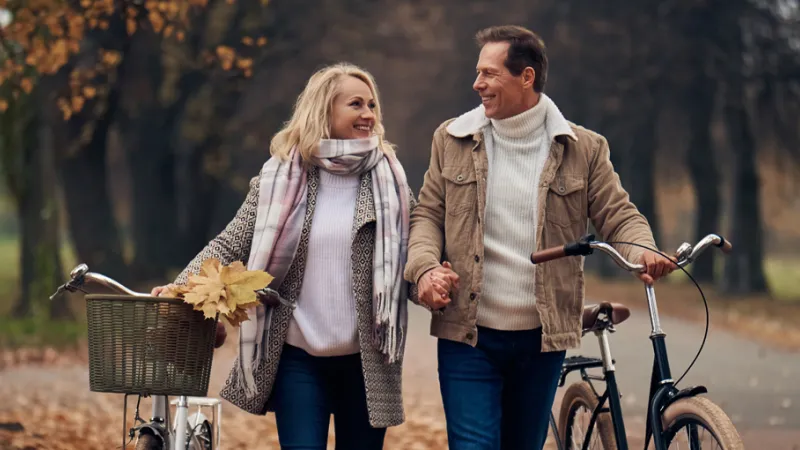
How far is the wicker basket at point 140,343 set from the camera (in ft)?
15.9

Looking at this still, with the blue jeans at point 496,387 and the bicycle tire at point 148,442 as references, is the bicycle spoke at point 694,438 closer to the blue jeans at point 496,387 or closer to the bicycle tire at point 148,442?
the blue jeans at point 496,387

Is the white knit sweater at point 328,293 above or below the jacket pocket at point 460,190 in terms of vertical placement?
below

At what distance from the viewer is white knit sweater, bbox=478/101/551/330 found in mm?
5230

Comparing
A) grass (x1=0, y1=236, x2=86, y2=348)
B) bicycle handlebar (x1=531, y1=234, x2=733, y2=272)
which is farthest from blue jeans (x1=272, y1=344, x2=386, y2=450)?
grass (x1=0, y1=236, x2=86, y2=348)

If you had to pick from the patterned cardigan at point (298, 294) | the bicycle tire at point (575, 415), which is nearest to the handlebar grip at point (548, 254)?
the patterned cardigan at point (298, 294)

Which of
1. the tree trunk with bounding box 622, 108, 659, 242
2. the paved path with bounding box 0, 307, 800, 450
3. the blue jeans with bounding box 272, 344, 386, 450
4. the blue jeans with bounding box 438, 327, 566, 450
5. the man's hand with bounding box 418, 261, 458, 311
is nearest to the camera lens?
the man's hand with bounding box 418, 261, 458, 311

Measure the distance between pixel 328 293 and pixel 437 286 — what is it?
542 millimetres

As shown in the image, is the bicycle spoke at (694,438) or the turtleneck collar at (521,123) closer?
the bicycle spoke at (694,438)

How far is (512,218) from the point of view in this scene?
5301mm

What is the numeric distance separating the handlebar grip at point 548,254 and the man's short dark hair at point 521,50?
2.47 ft

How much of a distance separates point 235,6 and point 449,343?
17.3 metres

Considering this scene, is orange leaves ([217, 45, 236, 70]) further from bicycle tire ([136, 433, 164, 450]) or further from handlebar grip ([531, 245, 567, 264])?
handlebar grip ([531, 245, 567, 264])

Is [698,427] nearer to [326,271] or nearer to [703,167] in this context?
[326,271]

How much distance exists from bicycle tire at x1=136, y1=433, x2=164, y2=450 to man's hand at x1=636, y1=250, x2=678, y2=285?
1796 millimetres
